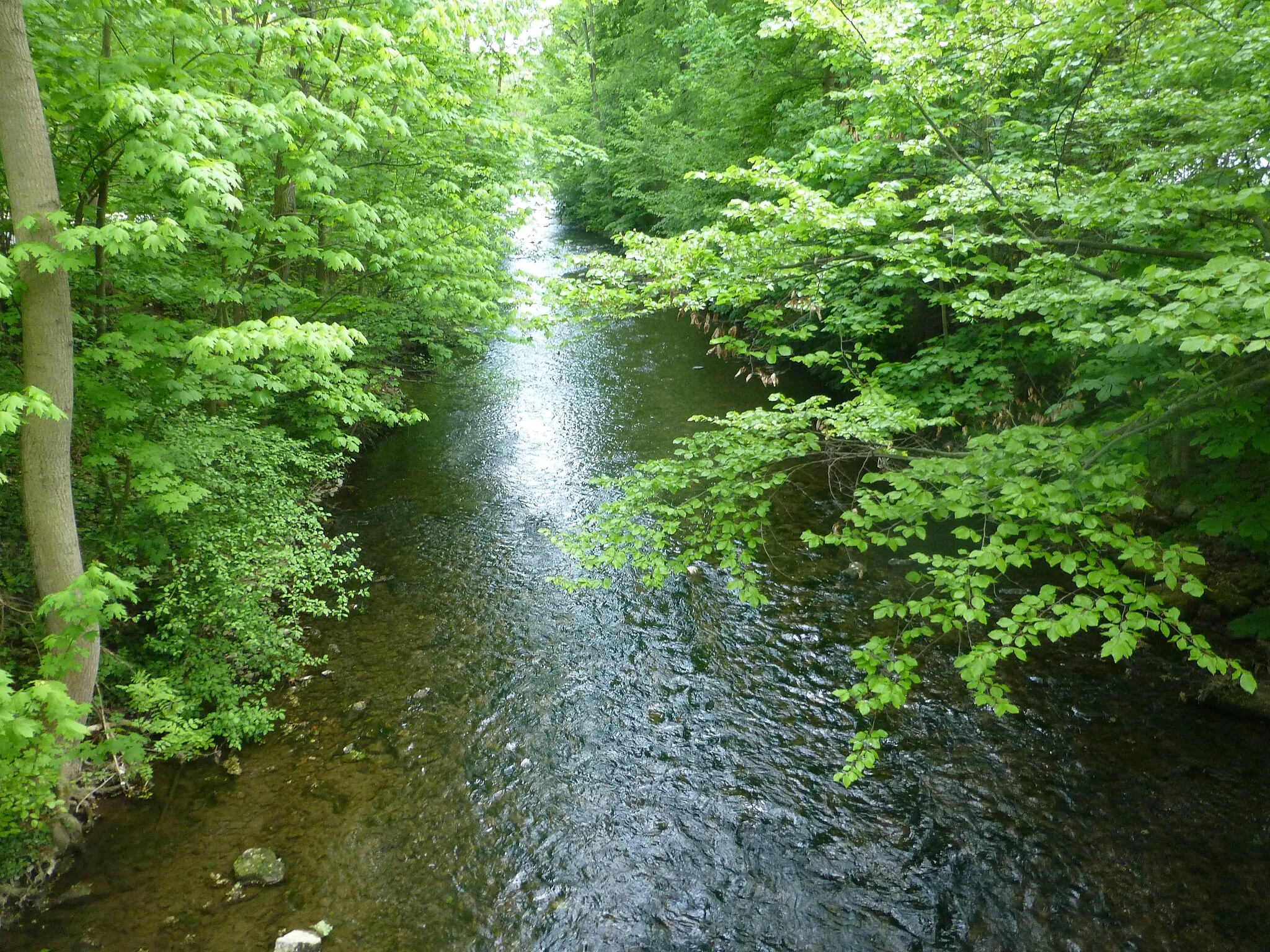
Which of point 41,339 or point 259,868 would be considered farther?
point 259,868

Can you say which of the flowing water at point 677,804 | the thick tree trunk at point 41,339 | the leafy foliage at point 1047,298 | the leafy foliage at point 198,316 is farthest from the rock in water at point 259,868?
the leafy foliage at point 1047,298

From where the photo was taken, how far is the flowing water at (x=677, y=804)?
5109 mm

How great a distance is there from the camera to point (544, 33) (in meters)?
13.7

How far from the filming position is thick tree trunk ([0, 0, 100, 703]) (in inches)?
169

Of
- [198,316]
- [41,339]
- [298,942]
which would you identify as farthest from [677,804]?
[198,316]

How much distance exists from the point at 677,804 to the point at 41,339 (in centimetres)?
610

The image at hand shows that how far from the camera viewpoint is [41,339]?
4684 millimetres

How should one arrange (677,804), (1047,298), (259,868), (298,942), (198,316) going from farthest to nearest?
(198,316) < (677,804) < (259,868) < (1047,298) < (298,942)

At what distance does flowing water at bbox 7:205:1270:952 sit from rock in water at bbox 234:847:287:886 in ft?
0.25

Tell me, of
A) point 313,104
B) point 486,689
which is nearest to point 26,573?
point 486,689

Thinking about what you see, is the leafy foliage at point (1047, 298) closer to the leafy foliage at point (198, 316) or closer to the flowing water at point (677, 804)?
the flowing water at point (677, 804)

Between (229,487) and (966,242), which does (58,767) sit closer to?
(229,487)

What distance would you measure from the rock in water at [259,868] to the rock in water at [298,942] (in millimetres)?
532

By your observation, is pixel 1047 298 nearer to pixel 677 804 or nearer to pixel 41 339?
pixel 677 804
